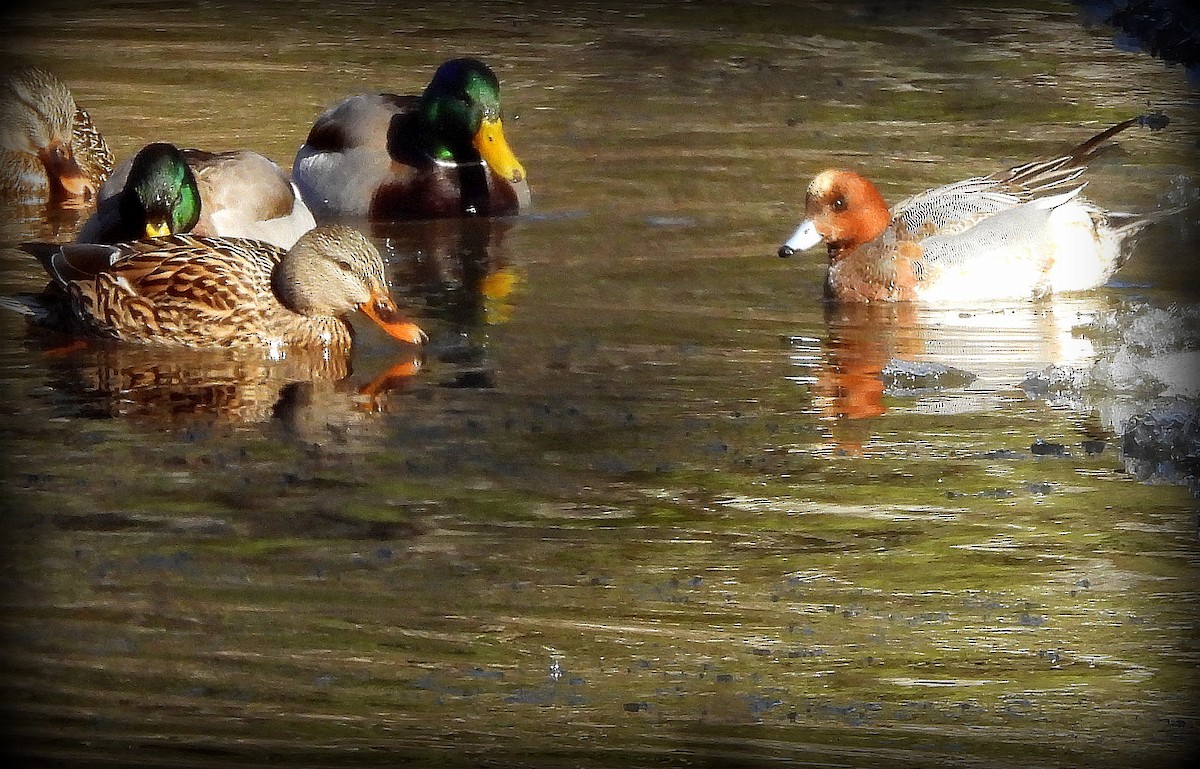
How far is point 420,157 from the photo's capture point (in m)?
9.99

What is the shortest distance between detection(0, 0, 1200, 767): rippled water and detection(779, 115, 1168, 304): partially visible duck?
0.45 feet

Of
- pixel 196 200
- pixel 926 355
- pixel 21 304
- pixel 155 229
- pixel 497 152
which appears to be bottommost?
pixel 926 355

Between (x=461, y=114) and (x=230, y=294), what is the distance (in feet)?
10.5

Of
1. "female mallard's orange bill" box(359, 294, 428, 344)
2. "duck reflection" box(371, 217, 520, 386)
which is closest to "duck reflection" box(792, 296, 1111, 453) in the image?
"duck reflection" box(371, 217, 520, 386)

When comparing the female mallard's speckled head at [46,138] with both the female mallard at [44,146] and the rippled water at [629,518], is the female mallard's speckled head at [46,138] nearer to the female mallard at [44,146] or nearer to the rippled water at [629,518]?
the female mallard at [44,146]

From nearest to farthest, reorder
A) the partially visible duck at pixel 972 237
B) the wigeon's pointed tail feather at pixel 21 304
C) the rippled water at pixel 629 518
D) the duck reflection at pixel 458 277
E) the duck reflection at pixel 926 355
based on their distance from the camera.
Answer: the rippled water at pixel 629 518 < the duck reflection at pixel 926 355 < the duck reflection at pixel 458 277 < the wigeon's pointed tail feather at pixel 21 304 < the partially visible duck at pixel 972 237

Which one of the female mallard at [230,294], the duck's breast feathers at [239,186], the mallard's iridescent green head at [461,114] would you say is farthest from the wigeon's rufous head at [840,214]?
the mallard's iridescent green head at [461,114]

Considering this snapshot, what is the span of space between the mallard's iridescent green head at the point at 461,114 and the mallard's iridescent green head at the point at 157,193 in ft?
7.38

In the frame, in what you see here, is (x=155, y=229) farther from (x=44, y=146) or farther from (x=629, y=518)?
(x=629, y=518)

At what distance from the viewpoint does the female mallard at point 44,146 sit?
9.96m

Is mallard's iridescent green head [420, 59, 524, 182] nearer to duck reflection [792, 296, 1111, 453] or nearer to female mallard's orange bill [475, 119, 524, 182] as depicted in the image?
female mallard's orange bill [475, 119, 524, 182]

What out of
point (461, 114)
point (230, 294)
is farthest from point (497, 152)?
point (230, 294)

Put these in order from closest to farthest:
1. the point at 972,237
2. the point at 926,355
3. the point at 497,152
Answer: the point at 926,355 → the point at 972,237 → the point at 497,152

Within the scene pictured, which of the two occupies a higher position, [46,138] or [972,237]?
[46,138]
